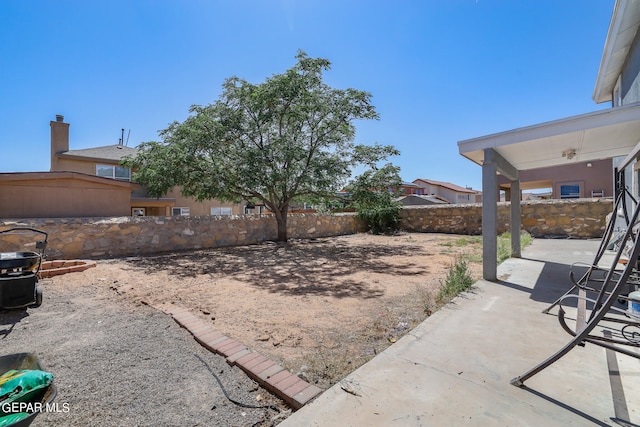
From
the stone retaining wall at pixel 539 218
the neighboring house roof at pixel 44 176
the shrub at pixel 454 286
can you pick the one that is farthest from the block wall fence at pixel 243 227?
the shrub at pixel 454 286

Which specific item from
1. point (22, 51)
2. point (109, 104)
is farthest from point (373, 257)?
point (109, 104)

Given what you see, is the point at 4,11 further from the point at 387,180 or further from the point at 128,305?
the point at 387,180

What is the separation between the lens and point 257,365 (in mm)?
2441

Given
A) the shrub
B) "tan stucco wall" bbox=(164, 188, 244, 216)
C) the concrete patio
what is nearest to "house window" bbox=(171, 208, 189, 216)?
"tan stucco wall" bbox=(164, 188, 244, 216)

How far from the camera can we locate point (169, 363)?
100 inches

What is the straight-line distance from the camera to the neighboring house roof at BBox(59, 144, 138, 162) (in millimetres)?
15493

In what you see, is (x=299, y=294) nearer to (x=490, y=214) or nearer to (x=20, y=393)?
(x=20, y=393)

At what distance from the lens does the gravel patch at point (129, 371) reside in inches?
74.2

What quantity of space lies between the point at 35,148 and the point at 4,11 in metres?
14.6

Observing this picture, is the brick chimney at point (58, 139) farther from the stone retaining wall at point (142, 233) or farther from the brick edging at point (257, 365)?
the brick edging at point (257, 365)

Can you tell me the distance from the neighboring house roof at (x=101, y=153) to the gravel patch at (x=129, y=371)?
1411cm

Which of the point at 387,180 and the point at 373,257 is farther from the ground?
the point at 387,180

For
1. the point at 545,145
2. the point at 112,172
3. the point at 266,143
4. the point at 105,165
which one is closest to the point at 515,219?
the point at 545,145

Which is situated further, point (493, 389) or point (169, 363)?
point (169, 363)
